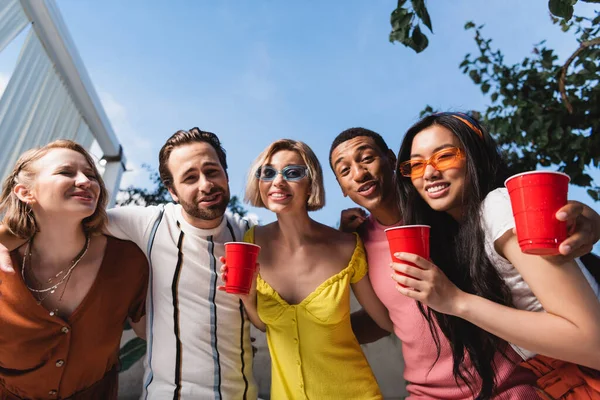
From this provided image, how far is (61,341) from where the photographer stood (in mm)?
2203

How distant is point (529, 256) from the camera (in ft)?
4.38

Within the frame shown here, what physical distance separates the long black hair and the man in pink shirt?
0.09 metres

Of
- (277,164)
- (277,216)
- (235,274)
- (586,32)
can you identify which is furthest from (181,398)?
(586,32)

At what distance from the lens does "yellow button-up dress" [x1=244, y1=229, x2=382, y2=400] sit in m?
2.20

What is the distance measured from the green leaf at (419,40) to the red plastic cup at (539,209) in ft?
4.03

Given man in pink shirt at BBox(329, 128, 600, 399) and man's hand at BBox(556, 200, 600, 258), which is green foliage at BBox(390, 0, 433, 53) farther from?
man's hand at BBox(556, 200, 600, 258)

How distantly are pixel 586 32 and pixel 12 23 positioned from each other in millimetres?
5392

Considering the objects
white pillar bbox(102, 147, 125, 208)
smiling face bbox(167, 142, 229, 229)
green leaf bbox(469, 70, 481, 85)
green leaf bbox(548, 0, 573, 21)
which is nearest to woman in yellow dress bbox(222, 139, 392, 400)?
smiling face bbox(167, 142, 229, 229)

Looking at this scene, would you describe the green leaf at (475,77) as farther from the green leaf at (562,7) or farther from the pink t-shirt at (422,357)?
the green leaf at (562,7)

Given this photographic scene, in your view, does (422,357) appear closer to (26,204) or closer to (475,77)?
(26,204)

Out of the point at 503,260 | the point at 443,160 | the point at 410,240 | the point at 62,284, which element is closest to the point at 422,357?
the point at 503,260

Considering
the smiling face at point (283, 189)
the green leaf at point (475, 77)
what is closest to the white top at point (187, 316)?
the smiling face at point (283, 189)

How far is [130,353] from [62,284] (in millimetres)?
1338

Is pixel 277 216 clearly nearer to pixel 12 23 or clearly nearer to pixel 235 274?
pixel 235 274
